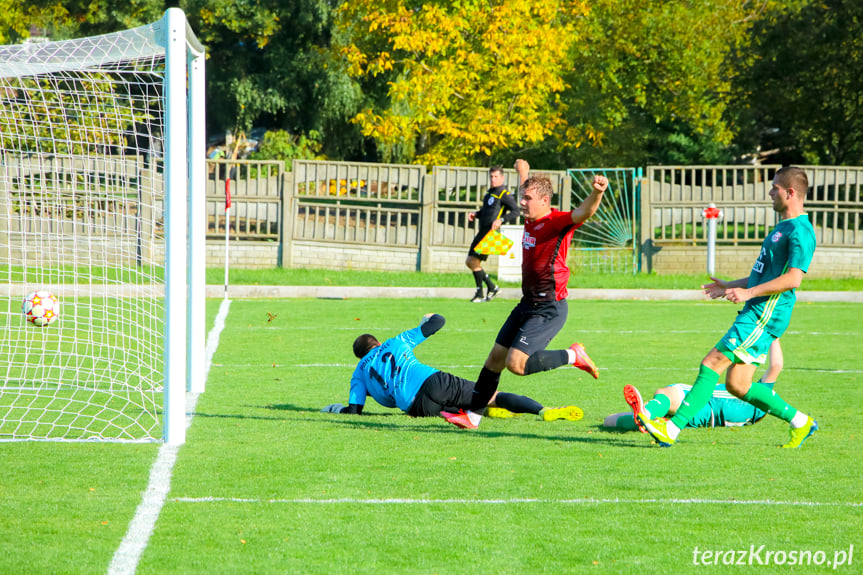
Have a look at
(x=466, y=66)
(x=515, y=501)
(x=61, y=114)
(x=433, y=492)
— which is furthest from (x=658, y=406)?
(x=466, y=66)

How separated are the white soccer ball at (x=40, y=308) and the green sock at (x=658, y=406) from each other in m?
6.47

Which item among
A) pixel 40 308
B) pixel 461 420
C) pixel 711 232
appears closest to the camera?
pixel 461 420

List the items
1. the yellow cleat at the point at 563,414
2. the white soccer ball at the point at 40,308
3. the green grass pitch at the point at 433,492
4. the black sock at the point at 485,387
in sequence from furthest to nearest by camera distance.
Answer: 1. the white soccer ball at the point at 40,308
2. the yellow cleat at the point at 563,414
3. the black sock at the point at 485,387
4. the green grass pitch at the point at 433,492

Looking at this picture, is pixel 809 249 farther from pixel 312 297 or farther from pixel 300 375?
pixel 312 297

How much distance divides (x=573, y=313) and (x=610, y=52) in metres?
16.5

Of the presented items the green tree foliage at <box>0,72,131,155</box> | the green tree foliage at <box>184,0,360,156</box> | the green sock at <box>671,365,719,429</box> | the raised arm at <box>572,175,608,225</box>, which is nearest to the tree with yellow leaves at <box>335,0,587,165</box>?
the green tree foliage at <box>184,0,360,156</box>

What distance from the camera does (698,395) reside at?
252 inches

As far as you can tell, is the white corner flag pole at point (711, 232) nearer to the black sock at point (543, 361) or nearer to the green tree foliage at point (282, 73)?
the green tree foliage at point (282, 73)

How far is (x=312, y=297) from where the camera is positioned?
18484 mm

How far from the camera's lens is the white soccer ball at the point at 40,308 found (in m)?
9.95

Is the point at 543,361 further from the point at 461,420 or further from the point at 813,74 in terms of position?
the point at 813,74

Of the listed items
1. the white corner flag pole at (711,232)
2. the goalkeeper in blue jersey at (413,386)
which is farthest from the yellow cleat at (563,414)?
the white corner flag pole at (711,232)

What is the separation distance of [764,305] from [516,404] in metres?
2.24

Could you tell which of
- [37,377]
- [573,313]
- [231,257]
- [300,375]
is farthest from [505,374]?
[231,257]
